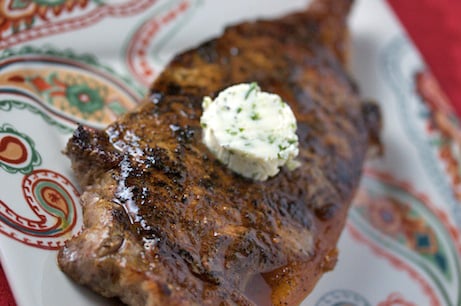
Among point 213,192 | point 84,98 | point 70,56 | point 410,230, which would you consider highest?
point 70,56

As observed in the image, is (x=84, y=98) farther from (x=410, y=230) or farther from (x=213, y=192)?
(x=410, y=230)

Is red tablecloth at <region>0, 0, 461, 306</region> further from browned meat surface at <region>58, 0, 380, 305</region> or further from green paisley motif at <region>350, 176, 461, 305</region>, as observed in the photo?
browned meat surface at <region>58, 0, 380, 305</region>

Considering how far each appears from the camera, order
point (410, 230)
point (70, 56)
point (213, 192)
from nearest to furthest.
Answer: point (213, 192) < point (70, 56) < point (410, 230)

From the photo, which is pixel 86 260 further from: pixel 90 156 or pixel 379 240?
pixel 379 240

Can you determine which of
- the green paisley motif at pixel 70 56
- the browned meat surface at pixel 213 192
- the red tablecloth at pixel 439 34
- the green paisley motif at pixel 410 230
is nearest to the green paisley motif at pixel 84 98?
the green paisley motif at pixel 70 56

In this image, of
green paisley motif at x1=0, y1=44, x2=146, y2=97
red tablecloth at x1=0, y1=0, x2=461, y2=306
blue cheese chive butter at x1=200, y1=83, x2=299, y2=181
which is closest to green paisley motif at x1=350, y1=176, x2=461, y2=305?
red tablecloth at x1=0, y1=0, x2=461, y2=306

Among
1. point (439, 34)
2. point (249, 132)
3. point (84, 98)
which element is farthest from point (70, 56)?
point (439, 34)

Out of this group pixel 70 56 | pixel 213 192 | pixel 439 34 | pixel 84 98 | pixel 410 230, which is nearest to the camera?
pixel 213 192
